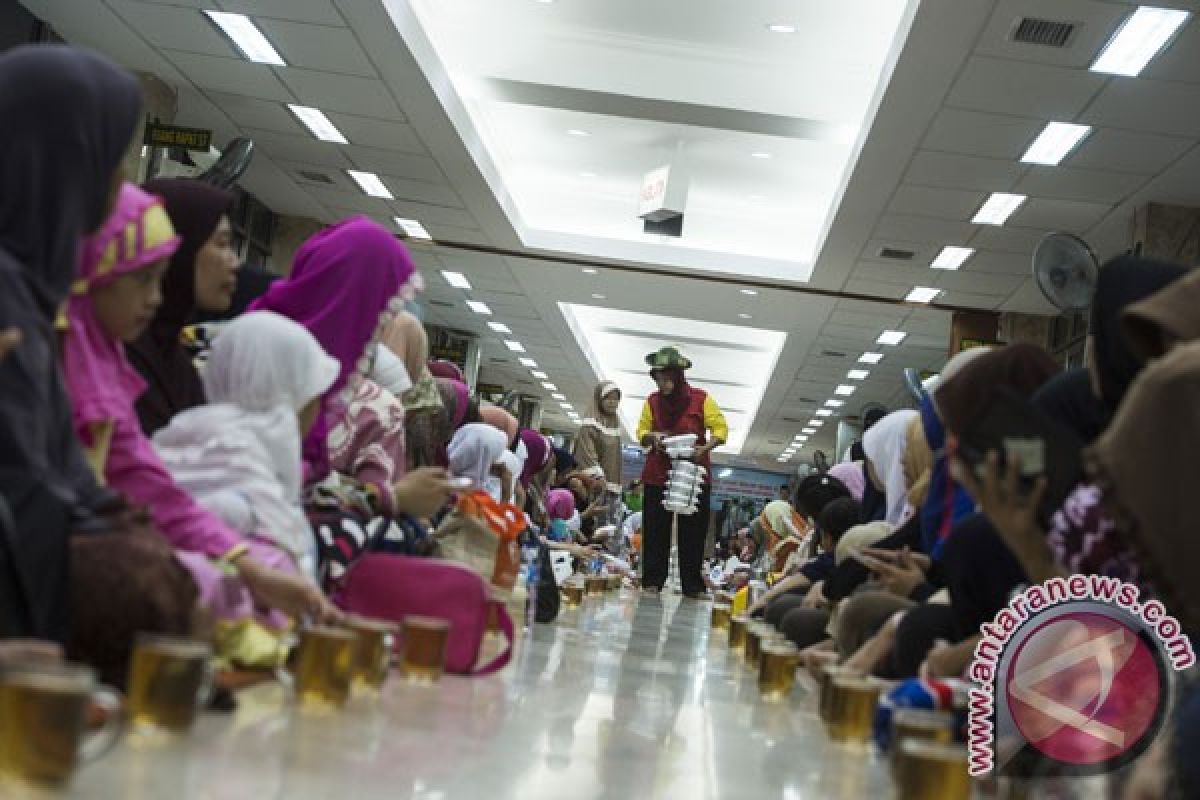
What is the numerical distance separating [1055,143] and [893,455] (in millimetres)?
4749

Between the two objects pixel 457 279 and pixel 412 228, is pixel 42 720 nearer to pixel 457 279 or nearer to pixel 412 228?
pixel 412 228

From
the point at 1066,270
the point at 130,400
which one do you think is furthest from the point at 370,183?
the point at 130,400

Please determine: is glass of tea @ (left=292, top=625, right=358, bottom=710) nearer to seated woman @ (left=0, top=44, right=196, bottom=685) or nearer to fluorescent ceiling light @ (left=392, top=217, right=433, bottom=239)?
seated woman @ (left=0, top=44, right=196, bottom=685)

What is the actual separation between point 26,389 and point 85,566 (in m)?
0.24

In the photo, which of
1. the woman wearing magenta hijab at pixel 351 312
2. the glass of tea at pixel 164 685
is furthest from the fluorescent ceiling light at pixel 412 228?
the glass of tea at pixel 164 685

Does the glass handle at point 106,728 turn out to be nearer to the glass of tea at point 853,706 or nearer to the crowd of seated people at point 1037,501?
the crowd of seated people at point 1037,501

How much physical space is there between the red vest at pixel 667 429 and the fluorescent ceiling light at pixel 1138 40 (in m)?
3.19

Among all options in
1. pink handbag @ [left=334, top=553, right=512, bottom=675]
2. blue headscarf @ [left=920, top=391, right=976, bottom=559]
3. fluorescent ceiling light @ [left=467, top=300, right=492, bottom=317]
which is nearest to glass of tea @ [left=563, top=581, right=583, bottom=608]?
blue headscarf @ [left=920, top=391, right=976, bottom=559]

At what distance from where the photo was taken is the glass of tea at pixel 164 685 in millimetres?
1473

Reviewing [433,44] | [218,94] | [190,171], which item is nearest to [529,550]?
[433,44]

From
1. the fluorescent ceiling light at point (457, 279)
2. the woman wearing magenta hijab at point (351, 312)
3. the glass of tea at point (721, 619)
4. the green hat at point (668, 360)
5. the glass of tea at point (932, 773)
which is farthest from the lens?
the fluorescent ceiling light at point (457, 279)

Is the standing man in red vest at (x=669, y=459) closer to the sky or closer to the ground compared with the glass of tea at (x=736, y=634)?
closer to the sky

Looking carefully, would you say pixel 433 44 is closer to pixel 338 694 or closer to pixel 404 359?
pixel 404 359

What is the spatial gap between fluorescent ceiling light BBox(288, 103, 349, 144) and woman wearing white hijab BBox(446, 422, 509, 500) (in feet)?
18.1
